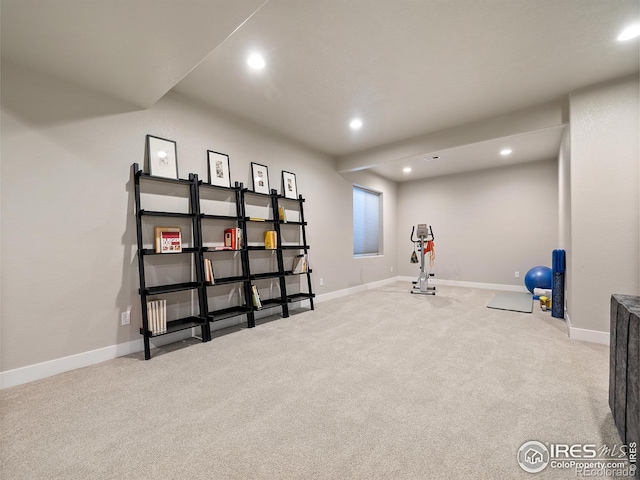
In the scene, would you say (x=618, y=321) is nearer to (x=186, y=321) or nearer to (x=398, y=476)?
(x=398, y=476)

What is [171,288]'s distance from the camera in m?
2.83

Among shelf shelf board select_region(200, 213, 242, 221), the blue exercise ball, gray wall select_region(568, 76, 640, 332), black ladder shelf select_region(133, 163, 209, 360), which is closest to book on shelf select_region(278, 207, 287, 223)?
shelf shelf board select_region(200, 213, 242, 221)

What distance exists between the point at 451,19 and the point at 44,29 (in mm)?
2778

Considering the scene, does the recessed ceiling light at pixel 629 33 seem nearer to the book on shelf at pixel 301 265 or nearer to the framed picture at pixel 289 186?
the framed picture at pixel 289 186

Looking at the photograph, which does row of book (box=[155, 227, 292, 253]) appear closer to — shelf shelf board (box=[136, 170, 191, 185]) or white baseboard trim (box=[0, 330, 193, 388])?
shelf shelf board (box=[136, 170, 191, 185])

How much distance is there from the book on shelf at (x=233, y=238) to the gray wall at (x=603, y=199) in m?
3.73

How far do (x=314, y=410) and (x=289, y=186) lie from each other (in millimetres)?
3282

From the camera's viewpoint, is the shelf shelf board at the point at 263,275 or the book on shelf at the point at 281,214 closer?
the shelf shelf board at the point at 263,275

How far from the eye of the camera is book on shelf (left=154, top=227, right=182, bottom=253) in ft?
9.26

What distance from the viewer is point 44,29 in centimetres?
184

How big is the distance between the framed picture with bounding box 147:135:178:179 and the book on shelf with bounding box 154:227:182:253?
22.3 inches

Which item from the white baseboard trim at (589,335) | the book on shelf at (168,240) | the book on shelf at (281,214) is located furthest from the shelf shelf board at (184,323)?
the white baseboard trim at (589,335)

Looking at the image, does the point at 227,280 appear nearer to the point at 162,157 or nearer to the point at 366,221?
the point at 162,157

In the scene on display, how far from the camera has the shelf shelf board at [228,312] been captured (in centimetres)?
314
